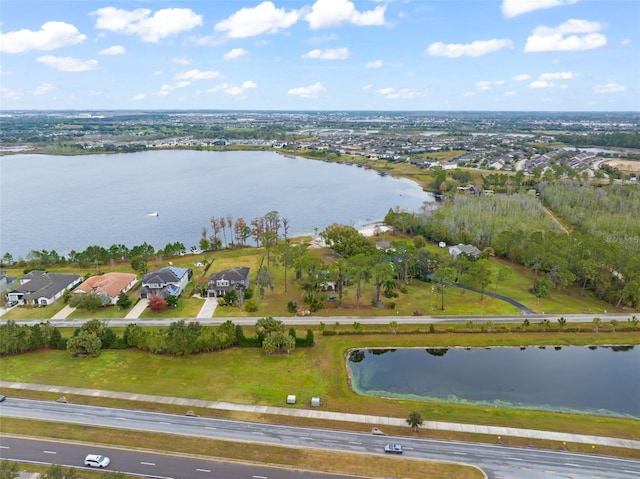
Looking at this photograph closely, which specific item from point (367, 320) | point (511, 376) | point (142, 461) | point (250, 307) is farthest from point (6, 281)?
point (511, 376)

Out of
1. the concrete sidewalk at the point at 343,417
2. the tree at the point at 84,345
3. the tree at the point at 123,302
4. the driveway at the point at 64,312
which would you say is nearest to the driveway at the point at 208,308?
the tree at the point at 123,302

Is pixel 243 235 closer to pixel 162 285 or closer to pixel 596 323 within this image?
pixel 162 285

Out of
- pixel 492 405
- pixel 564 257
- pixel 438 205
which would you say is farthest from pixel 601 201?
pixel 492 405

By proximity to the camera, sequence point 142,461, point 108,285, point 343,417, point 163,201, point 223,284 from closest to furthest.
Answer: point 142,461 → point 343,417 → point 108,285 → point 223,284 → point 163,201

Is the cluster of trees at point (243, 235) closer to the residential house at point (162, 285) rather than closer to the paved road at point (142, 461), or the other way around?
the residential house at point (162, 285)

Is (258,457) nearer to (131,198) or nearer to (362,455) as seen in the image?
(362,455)

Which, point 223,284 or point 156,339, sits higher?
point 223,284
